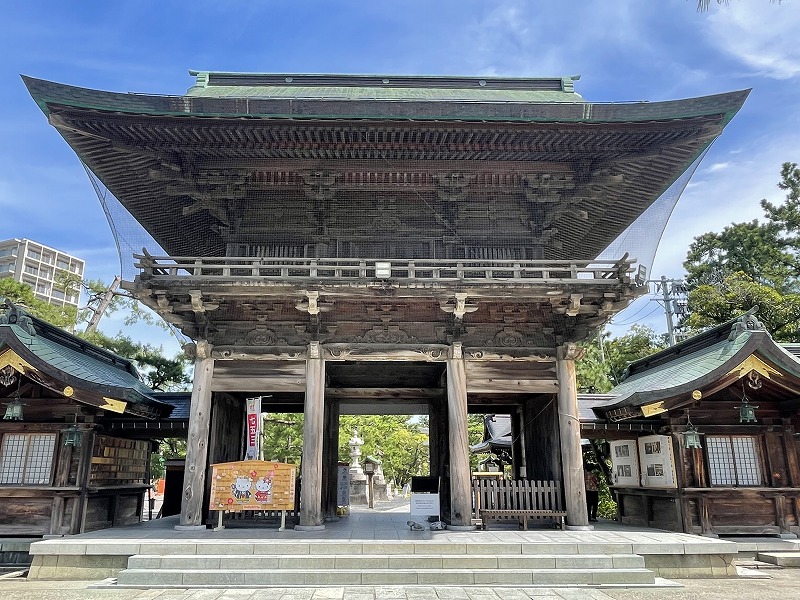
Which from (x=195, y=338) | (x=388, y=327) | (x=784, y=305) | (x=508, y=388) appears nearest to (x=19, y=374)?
(x=195, y=338)

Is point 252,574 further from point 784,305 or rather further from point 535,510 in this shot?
point 784,305

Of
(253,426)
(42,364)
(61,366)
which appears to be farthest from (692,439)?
(42,364)

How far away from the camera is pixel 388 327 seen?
1365 cm

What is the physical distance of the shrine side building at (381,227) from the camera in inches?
464

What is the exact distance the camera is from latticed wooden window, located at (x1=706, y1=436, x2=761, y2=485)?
13.1 meters

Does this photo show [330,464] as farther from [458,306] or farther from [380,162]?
[380,162]

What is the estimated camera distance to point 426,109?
11.8 metres

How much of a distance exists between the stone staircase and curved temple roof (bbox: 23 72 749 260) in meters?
7.15

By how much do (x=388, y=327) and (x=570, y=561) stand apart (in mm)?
6463

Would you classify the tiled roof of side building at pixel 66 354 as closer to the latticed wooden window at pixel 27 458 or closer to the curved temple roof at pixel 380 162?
the latticed wooden window at pixel 27 458

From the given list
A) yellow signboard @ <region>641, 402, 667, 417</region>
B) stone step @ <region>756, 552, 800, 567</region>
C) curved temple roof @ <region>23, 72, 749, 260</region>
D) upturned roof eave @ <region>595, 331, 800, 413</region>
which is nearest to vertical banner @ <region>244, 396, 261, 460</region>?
curved temple roof @ <region>23, 72, 749, 260</region>

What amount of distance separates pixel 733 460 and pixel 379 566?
9.13 meters

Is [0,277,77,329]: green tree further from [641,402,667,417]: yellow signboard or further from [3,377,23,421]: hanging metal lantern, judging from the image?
[641,402,667,417]: yellow signboard

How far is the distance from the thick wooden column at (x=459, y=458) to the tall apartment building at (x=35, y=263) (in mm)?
87469
